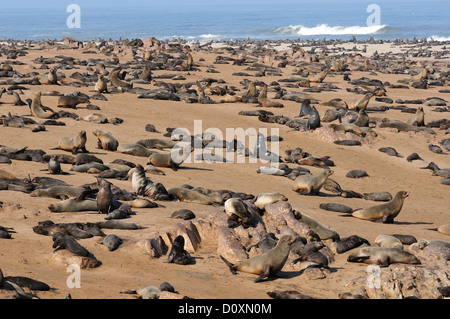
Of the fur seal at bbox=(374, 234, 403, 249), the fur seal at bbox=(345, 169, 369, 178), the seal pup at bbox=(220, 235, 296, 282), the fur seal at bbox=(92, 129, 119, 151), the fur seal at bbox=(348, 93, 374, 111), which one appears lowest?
the fur seal at bbox=(345, 169, 369, 178)

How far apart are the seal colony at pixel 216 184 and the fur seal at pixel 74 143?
0.04 metres

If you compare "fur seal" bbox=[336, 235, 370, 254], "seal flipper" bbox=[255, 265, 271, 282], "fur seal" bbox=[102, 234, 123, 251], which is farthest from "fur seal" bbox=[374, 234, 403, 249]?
"fur seal" bbox=[102, 234, 123, 251]

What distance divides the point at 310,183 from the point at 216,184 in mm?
1951

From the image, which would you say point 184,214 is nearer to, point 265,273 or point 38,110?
point 265,273

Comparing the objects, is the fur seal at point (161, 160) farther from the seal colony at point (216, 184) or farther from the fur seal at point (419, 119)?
the fur seal at point (419, 119)

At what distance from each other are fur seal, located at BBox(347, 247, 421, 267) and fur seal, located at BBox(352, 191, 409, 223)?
8.77 feet

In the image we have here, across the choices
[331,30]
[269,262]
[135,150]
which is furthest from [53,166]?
[331,30]

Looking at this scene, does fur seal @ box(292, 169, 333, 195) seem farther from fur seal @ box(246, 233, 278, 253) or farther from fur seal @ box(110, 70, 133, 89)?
fur seal @ box(110, 70, 133, 89)

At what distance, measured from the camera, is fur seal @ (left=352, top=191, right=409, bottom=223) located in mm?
10727

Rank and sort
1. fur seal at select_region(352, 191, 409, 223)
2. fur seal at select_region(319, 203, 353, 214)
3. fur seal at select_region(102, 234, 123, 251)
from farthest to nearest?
fur seal at select_region(319, 203, 353, 214), fur seal at select_region(352, 191, 409, 223), fur seal at select_region(102, 234, 123, 251)

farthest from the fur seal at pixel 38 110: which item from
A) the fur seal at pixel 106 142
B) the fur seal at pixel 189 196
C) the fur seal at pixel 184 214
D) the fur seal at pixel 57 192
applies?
the fur seal at pixel 184 214

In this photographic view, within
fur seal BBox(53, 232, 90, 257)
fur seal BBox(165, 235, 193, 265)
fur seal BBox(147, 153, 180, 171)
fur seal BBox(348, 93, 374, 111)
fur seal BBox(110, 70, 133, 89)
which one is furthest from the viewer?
fur seal BBox(110, 70, 133, 89)

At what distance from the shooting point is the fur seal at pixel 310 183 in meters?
12.5
